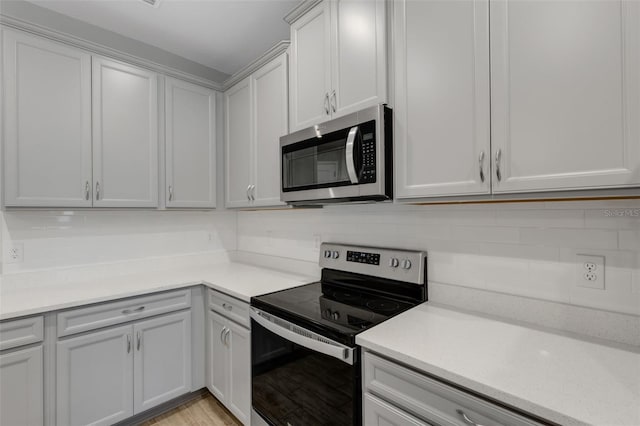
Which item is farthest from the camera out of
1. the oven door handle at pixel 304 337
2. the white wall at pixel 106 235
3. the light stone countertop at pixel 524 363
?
the white wall at pixel 106 235

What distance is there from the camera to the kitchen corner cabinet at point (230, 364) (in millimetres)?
1780

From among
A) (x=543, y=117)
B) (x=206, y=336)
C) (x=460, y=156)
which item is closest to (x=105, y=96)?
(x=206, y=336)

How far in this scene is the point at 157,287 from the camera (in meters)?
1.93

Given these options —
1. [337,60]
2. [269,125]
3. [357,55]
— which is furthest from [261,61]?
[357,55]

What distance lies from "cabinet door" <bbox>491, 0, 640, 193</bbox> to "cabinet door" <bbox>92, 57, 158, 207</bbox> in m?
2.16

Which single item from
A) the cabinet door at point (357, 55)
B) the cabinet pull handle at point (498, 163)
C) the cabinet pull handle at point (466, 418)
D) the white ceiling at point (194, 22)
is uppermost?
the white ceiling at point (194, 22)

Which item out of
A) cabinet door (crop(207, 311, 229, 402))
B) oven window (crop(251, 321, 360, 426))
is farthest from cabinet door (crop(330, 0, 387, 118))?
cabinet door (crop(207, 311, 229, 402))

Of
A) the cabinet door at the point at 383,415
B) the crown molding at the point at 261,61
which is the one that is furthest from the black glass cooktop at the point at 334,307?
the crown molding at the point at 261,61

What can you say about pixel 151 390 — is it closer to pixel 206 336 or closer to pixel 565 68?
pixel 206 336

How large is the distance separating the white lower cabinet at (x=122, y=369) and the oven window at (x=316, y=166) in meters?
1.22

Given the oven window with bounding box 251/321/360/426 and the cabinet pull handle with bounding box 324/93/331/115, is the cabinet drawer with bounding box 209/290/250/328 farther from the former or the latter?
the cabinet pull handle with bounding box 324/93/331/115

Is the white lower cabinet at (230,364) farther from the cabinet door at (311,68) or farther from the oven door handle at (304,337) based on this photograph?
the cabinet door at (311,68)

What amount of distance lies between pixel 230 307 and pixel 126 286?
27.7 inches

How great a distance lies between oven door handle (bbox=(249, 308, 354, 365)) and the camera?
118 cm
